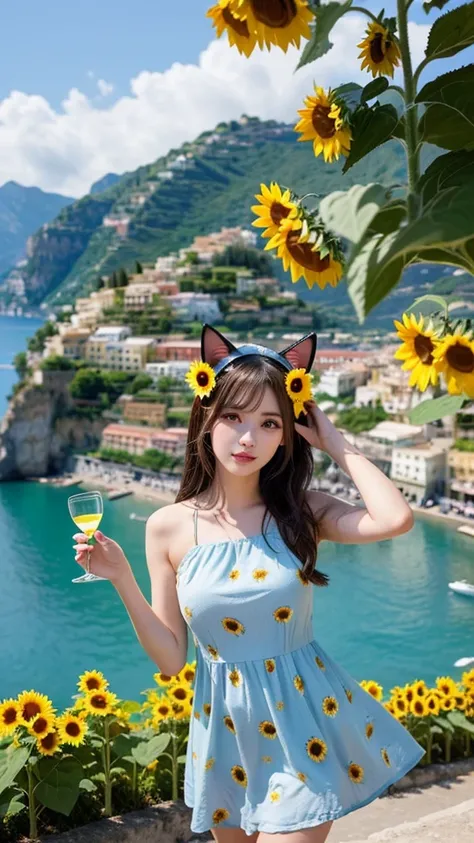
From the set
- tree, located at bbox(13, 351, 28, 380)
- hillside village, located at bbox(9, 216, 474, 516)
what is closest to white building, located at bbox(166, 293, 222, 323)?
hillside village, located at bbox(9, 216, 474, 516)

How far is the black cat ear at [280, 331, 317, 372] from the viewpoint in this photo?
1.00 m

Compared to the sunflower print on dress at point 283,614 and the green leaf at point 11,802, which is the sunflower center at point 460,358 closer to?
the sunflower print on dress at point 283,614

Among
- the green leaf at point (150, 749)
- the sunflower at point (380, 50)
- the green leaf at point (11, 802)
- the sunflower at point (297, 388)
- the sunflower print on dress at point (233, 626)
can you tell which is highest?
the sunflower at point (380, 50)

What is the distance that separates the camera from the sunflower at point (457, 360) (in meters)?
0.43

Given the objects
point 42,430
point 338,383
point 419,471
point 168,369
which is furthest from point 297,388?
point 168,369

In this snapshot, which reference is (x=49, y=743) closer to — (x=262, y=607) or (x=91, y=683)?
(x=91, y=683)

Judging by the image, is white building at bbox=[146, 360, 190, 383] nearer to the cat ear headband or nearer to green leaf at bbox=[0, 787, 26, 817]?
green leaf at bbox=[0, 787, 26, 817]

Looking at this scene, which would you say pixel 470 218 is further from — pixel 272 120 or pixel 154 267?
pixel 272 120

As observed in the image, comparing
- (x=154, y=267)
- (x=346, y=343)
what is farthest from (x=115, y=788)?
(x=154, y=267)

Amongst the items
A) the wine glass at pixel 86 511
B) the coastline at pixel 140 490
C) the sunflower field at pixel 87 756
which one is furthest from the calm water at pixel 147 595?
the wine glass at pixel 86 511

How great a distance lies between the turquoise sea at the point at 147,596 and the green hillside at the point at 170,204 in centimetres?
2489

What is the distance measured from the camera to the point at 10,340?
53312mm

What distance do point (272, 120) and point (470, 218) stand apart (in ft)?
196

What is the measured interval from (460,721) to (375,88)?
1.85 m
